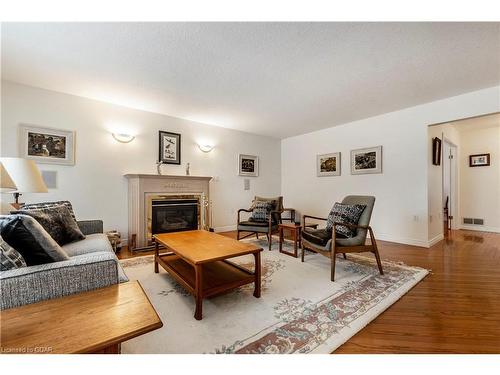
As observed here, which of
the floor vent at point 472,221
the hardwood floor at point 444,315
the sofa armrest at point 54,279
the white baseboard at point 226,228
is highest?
the sofa armrest at point 54,279

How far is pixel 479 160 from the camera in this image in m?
5.19

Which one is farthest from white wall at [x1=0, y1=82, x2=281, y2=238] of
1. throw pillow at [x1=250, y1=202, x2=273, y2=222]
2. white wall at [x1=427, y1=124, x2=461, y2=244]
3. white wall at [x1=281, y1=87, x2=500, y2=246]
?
white wall at [x1=427, y1=124, x2=461, y2=244]

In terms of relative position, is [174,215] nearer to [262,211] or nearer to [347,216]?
[262,211]

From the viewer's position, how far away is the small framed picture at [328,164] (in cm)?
496

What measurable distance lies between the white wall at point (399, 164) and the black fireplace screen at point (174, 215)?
2.91 m

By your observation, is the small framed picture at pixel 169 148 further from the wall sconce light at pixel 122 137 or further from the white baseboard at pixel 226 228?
the white baseboard at pixel 226 228

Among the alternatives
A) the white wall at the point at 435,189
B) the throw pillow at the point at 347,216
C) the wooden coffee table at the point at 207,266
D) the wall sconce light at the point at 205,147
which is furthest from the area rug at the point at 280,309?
the wall sconce light at the point at 205,147

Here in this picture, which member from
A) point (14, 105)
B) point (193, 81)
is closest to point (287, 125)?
point (193, 81)

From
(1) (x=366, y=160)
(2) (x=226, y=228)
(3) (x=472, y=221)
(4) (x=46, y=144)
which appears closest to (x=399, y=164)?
(1) (x=366, y=160)

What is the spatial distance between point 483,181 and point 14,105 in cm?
885
